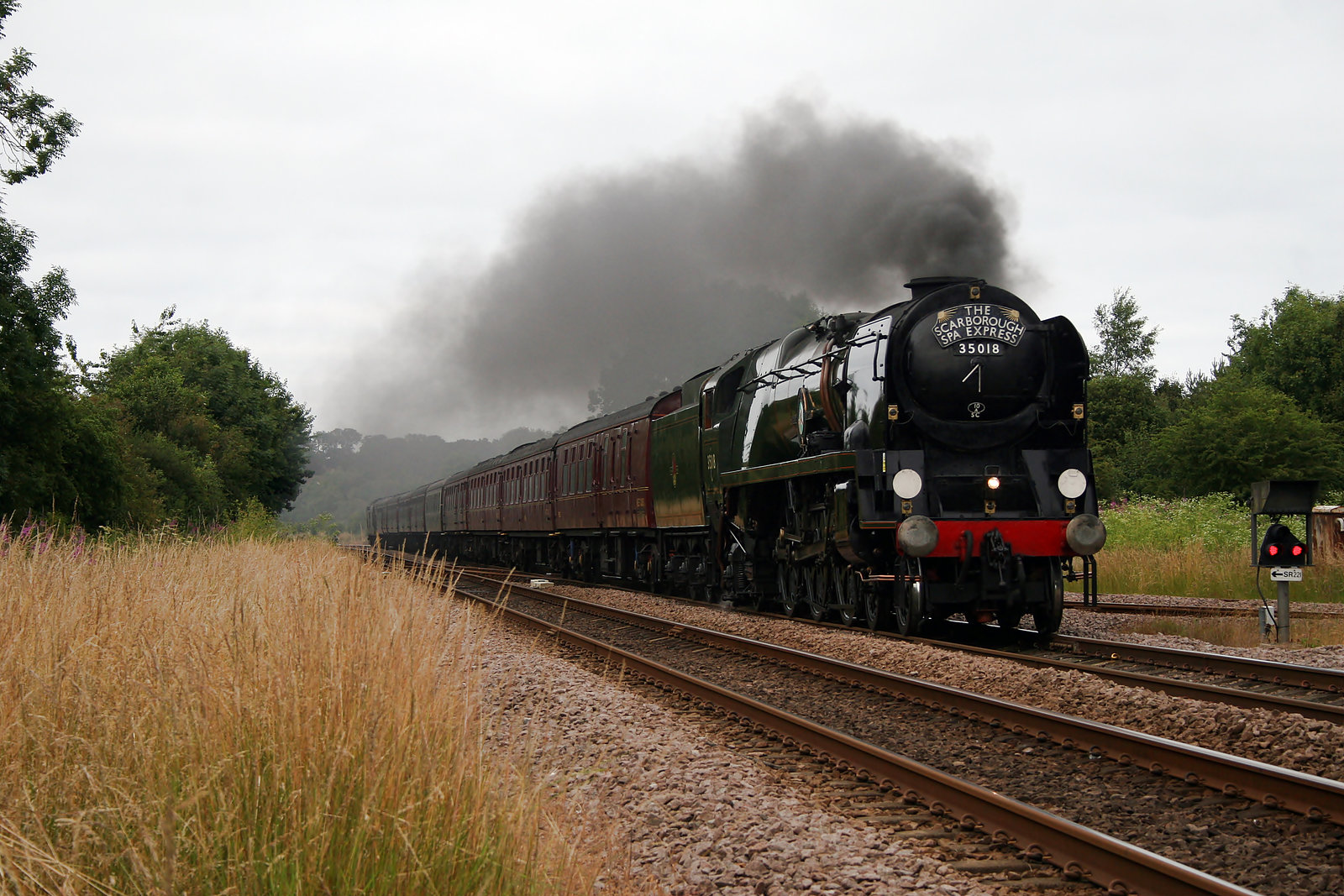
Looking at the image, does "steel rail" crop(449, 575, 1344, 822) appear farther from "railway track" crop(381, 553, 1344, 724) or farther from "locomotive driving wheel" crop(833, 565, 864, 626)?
"locomotive driving wheel" crop(833, 565, 864, 626)

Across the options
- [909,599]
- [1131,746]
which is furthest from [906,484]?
[1131,746]

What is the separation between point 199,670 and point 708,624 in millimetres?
9887

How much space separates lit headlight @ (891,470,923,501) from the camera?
35.8 ft

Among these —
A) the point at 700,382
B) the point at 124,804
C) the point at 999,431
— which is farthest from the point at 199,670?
the point at 700,382

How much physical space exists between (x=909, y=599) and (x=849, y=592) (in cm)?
165

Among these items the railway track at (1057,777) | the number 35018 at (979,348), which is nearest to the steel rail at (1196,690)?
the railway track at (1057,777)

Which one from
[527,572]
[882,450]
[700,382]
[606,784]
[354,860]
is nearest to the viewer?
[354,860]

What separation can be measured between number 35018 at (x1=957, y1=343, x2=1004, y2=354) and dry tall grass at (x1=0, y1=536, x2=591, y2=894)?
752 centimetres

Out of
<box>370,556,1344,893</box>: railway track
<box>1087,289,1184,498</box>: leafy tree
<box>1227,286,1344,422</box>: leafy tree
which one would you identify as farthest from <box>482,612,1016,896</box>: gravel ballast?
<box>1227,286,1344,422</box>: leafy tree

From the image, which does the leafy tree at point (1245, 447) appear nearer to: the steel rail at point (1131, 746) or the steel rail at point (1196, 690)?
the steel rail at point (1196, 690)

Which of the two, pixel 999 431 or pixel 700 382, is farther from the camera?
pixel 700 382

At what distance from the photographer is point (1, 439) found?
18.9m

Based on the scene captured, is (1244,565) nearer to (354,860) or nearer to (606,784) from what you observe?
(606,784)

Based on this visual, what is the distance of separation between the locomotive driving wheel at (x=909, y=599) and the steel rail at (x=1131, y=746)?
64.4 inches
